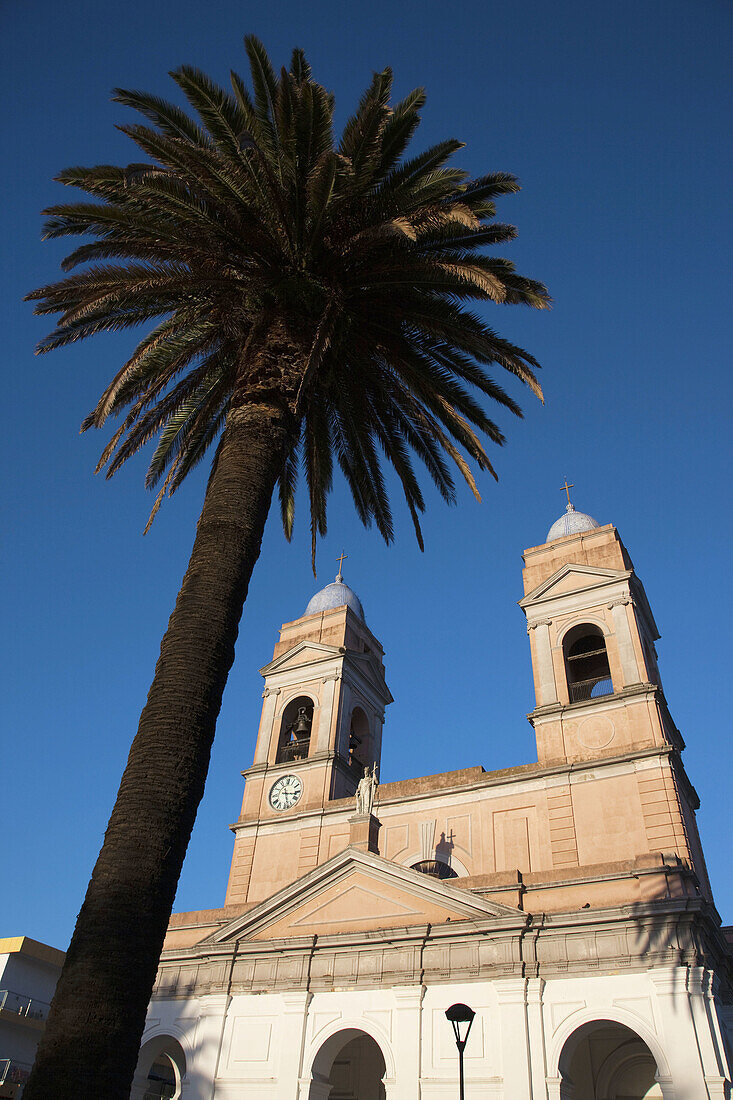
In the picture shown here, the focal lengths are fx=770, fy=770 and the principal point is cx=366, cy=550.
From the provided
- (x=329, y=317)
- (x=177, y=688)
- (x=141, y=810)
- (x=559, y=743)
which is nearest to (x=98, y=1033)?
(x=141, y=810)

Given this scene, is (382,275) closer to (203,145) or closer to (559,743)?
(203,145)

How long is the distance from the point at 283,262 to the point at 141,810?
7323mm

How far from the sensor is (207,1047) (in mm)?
20219

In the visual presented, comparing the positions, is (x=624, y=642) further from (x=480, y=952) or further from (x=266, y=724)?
(x=266, y=724)

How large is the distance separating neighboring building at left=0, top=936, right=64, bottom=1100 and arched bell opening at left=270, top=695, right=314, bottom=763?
1142cm

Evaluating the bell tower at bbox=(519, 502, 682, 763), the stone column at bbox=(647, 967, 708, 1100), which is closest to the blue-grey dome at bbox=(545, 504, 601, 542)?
the bell tower at bbox=(519, 502, 682, 763)

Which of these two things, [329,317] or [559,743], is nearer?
[329,317]

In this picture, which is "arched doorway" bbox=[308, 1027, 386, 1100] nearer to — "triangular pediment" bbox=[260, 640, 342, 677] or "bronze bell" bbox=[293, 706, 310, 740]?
"bronze bell" bbox=[293, 706, 310, 740]

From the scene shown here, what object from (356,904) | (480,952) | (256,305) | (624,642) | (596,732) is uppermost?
(624,642)

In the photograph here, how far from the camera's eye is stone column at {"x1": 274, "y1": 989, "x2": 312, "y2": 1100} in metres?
18.4

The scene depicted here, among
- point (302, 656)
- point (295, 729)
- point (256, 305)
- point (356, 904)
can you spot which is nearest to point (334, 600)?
point (302, 656)

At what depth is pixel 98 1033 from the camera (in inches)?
232

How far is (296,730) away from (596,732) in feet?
37.3

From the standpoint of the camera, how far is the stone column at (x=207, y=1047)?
64.3 feet
